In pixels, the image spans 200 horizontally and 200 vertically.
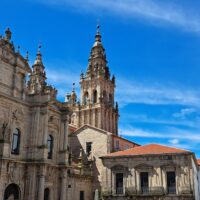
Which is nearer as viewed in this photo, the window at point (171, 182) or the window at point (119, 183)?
the window at point (171, 182)

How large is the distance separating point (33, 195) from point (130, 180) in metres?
12.5

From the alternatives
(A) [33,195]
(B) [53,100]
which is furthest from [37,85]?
(A) [33,195]

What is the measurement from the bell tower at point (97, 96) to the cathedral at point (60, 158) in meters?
7.67

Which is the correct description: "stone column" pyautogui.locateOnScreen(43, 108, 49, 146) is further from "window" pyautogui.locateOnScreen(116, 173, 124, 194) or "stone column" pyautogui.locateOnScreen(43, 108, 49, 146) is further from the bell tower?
the bell tower

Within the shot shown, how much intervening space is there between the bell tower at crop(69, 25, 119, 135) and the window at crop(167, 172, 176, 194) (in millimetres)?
20357

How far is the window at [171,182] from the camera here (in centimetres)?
3372

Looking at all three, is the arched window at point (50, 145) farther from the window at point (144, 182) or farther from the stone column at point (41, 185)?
the window at point (144, 182)

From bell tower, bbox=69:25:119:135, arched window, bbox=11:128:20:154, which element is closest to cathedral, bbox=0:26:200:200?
arched window, bbox=11:128:20:154

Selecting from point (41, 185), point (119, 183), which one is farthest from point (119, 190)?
point (41, 185)

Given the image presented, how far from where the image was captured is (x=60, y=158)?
31.3 m

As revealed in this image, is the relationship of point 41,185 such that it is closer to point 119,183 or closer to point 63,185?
point 63,185

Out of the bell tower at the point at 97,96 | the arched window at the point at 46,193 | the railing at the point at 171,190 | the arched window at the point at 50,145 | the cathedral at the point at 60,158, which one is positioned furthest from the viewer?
the bell tower at the point at 97,96

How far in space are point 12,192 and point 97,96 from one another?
3096 cm

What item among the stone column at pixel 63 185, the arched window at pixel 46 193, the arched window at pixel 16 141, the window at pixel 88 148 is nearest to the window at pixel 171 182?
the stone column at pixel 63 185
